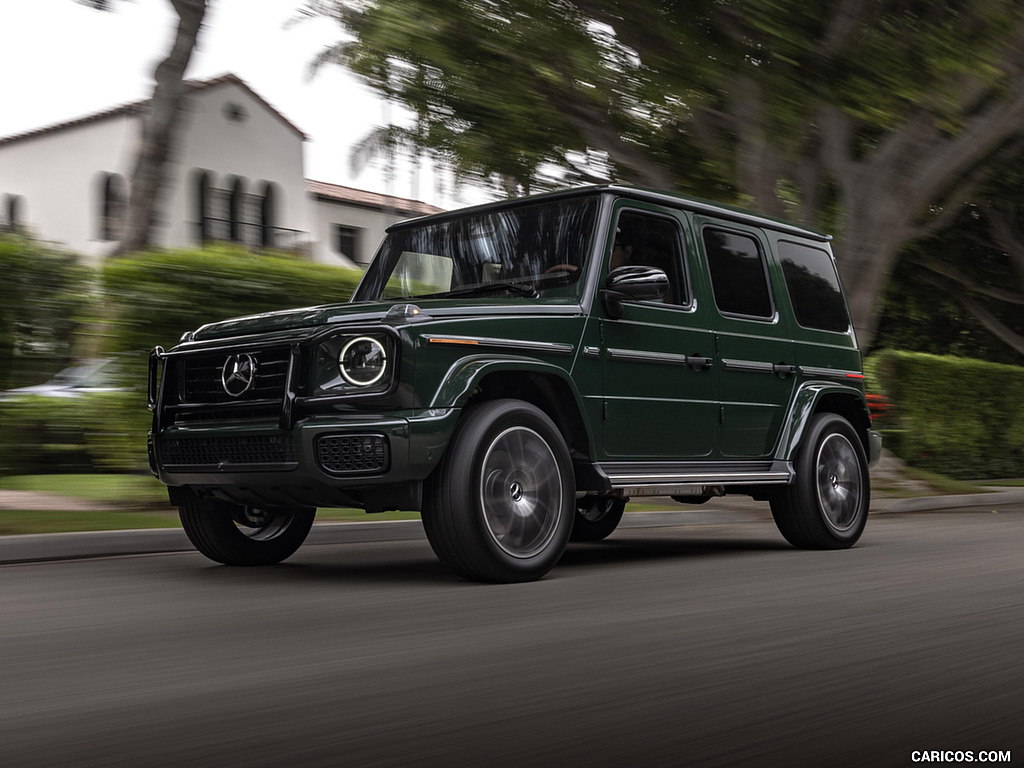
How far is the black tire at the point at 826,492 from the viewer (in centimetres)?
820

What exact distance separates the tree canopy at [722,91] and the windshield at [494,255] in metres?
5.28

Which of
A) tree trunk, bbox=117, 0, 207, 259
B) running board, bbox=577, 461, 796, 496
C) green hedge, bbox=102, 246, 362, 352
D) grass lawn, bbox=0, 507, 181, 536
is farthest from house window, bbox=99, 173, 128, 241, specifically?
running board, bbox=577, 461, 796, 496

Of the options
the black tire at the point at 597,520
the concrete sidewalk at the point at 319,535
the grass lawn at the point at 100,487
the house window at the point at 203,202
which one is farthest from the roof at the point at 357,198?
the black tire at the point at 597,520

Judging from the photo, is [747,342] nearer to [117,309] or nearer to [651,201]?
[651,201]

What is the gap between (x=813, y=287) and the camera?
8914 mm

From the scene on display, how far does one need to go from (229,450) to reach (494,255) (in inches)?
82.0

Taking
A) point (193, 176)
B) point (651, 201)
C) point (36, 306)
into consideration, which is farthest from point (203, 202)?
point (651, 201)

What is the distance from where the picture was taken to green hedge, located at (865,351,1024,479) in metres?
17.8

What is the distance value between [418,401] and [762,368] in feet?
10.0

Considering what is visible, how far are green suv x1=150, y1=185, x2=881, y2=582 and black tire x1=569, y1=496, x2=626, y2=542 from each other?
6 centimetres

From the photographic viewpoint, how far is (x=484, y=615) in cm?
522

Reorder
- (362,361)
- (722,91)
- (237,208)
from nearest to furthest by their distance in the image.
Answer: (362,361) → (722,91) → (237,208)

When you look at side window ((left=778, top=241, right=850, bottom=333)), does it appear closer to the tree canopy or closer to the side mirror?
the side mirror

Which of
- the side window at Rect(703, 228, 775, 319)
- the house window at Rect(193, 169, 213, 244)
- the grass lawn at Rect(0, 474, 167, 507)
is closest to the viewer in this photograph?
the side window at Rect(703, 228, 775, 319)
